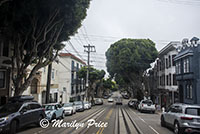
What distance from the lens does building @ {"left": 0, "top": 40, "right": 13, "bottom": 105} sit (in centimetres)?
1727

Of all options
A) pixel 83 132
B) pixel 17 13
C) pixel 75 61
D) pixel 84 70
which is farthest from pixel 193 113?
pixel 75 61

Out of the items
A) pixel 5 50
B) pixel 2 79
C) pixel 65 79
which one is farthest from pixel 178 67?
pixel 65 79

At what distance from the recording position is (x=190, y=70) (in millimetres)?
21391

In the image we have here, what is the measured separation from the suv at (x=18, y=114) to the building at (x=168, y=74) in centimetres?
2266

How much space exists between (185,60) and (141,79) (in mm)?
12422

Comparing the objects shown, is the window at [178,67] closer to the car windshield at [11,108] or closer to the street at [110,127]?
the street at [110,127]

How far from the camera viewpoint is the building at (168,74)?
2895cm

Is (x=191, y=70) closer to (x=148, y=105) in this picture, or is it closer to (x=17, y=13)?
(x=148, y=105)

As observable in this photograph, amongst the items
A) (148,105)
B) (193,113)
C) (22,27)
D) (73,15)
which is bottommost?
(148,105)

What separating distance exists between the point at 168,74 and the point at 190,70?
998 cm

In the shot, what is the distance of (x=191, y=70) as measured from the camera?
21219 millimetres

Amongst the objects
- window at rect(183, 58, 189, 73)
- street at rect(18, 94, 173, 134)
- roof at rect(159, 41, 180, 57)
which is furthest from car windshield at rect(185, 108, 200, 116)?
roof at rect(159, 41, 180, 57)

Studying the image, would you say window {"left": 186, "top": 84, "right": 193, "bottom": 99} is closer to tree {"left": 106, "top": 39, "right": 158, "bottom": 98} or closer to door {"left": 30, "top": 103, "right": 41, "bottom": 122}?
tree {"left": 106, "top": 39, "right": 158, "bottom": 98}

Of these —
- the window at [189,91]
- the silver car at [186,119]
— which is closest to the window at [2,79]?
the silver car at [186,119]
